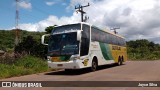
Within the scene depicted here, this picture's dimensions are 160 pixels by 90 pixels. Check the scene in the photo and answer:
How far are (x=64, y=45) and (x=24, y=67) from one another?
15.4 ft

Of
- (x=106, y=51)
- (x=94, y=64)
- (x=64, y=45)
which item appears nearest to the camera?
(x=64, y=45)

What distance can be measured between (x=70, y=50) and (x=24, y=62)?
5.49m

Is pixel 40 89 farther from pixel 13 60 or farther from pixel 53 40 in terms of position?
pixel 13 60

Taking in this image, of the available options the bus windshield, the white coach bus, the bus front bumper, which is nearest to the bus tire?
the white coach bus

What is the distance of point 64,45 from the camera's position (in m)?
17.1

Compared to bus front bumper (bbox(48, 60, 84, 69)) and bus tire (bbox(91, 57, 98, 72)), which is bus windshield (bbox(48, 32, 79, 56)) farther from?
bus tire (bbox(91, 57, 98, 72))

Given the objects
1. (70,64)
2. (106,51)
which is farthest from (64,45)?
(106,51)

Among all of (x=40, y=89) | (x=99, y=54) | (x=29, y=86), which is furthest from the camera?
(x=99, y=54)

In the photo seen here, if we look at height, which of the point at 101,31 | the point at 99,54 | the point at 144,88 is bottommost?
the point at 144,88

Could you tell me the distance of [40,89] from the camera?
10438 mm

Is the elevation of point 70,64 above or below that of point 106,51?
below

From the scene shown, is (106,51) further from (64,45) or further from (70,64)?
(70,64)

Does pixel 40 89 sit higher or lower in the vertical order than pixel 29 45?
lower

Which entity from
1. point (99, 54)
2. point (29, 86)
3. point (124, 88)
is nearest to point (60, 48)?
point (99, 54)
